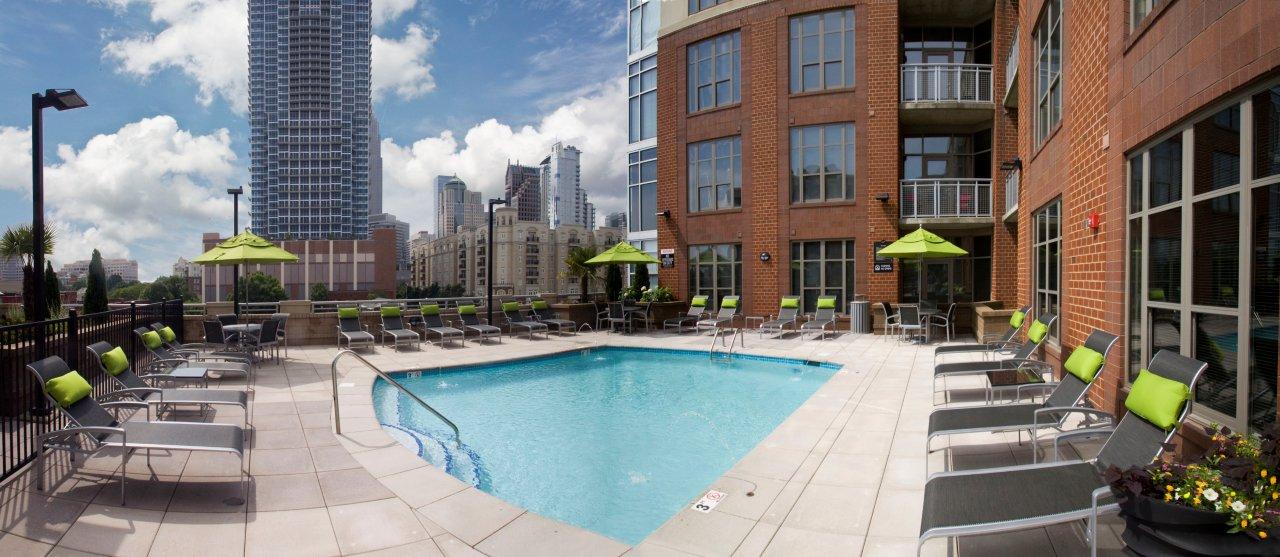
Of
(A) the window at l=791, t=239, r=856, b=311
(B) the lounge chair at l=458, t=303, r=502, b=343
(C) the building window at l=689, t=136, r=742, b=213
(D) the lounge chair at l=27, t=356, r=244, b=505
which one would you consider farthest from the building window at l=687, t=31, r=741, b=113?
(D) the lounge chair at l=27, t=356, r=244, b=505

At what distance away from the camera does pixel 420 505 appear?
4.02 metres

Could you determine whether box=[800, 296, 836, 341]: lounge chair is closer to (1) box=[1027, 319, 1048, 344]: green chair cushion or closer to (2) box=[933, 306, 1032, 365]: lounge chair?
(2) box=[933, 306, 1032, 365]: lounge chair

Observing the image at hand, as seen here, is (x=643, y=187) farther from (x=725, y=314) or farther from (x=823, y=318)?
(x=823, y=318)

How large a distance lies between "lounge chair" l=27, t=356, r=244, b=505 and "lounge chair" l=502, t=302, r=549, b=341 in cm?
990

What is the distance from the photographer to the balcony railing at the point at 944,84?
1538 centimetres

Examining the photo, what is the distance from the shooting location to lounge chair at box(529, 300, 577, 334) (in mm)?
15594

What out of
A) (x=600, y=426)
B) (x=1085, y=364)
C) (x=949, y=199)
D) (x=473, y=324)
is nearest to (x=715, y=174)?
(x=949, y=199)

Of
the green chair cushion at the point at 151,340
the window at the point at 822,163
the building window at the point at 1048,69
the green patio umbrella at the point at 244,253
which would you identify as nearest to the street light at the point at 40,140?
the green chair cushion at the point at 151,340

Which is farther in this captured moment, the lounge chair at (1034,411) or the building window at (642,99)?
the building window at (642,99)

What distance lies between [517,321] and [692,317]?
15.7 ft

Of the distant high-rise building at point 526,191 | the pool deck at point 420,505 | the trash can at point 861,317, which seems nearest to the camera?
the pool deck at point 420,505

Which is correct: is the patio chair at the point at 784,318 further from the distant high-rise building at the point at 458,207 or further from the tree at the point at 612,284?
the distant high-rise building at the point at 458,207

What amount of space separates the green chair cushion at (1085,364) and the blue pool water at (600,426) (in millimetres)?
3003

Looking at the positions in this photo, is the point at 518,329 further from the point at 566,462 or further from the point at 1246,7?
the point at 1246,7
